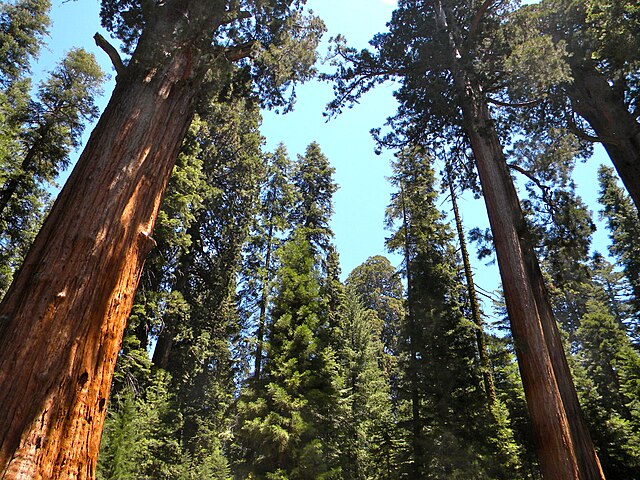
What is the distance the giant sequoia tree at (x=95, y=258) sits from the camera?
266 cm

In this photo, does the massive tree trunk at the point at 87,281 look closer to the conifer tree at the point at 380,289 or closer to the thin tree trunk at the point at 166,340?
the thin tree trunk at the point at 166,340

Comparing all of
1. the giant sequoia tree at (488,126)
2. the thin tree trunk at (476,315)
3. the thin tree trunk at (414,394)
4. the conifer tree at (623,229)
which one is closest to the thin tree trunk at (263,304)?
the thin tree trunk at (414,394)

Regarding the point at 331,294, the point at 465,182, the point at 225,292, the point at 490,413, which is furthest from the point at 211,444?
the point at 465,182

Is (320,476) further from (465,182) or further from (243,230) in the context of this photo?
(243,230)

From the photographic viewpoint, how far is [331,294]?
1852 cm

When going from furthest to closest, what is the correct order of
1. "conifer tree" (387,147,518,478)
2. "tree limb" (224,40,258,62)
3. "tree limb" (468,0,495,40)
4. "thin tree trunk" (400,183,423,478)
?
1. "thin tree trunk" (400,183,423,478)
2. "conifer tree" (387,147,518,478)
3. "tree limb" (468,0,495,40)
4. "tree limb" (224,40,258,62)

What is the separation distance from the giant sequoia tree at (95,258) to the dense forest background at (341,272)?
3.10 ft

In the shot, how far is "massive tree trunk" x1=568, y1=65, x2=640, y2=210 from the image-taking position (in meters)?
9.02

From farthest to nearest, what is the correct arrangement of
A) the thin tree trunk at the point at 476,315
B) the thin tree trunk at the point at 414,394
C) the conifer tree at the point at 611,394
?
the conifer tree at the point at 611,394 < the thin tree trunk at the point at 476,315 < the thin tree trunk at the point at 414,394

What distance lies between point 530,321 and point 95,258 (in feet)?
20.0

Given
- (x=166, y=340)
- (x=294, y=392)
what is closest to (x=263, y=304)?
(x=166, y=340)

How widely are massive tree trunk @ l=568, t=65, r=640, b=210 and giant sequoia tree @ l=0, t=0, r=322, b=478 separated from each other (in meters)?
8.86

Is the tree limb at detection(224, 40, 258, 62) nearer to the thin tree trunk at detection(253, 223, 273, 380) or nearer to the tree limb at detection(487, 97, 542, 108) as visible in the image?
the tree limb at detection(487, 97, 542, 108)

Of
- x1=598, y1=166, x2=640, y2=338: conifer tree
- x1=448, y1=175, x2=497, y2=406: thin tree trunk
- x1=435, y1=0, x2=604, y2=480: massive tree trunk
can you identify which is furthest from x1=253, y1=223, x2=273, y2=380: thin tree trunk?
x1=598, y1=166, x2=640, y2=338: conifer tree
